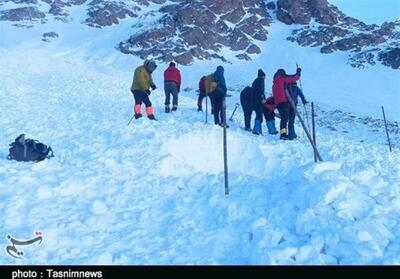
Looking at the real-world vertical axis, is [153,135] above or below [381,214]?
above

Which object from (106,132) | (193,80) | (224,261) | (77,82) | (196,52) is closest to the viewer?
(224,261)

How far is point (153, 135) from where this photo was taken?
13.2 meters

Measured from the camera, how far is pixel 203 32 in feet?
247

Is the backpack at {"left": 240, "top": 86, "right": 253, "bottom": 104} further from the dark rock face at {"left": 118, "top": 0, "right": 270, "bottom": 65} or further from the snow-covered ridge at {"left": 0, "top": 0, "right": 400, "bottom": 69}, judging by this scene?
the snow-covered ridge at {"left": 0, "top": 0, "right": 400, "bottom": 69}

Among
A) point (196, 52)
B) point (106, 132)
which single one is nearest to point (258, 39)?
point (196, 52)

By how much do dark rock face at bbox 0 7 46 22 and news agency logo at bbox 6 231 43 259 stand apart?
7865 cm

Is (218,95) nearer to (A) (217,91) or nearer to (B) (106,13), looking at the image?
(A) (217,91)

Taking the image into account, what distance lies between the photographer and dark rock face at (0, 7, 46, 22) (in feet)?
257

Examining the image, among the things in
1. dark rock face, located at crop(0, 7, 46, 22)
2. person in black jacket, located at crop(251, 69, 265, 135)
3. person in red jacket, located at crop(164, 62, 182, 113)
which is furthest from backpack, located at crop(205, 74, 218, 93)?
dark rock face, located at crop(0, 7, 46, 22)

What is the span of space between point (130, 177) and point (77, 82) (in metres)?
19.7

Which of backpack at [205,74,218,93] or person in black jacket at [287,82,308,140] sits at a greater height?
backpack at [205,74,218,93]

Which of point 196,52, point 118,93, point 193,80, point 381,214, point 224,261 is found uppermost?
point 196,52

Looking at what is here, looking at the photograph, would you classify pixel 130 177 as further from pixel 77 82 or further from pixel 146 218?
pixel 77 82

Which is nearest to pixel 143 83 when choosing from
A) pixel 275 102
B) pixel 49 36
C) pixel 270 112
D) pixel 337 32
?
pixel 270 112
